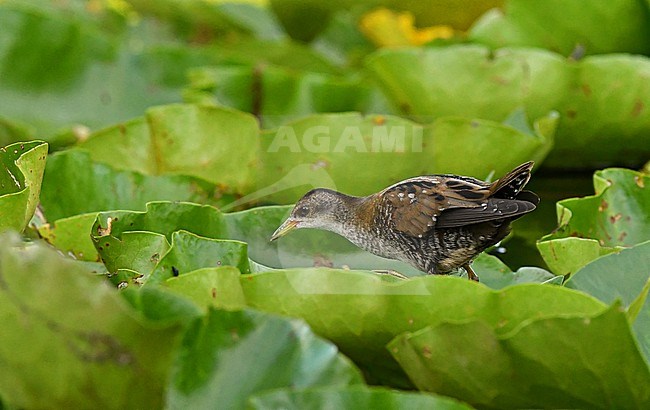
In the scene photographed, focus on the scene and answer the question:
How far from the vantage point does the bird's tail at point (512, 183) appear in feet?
6.40

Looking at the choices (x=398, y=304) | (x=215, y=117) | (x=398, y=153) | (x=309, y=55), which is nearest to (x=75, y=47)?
(x=309, y=55)

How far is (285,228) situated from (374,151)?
1.42 feet

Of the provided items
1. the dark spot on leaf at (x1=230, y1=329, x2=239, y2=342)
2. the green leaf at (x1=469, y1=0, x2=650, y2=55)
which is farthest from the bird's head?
the green leaf at (x1=469, y1=0, x2=650, y2=55)

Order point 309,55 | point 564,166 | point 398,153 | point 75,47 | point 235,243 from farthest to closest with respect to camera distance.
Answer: point 309,55 < point 75,47 < point 564,166 < point 398,153 < point 235,243

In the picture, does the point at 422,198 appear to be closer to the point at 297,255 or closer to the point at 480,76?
the point at 297,255

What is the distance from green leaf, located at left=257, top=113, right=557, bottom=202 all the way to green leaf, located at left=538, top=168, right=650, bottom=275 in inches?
12.7

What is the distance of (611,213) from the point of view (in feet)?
7.09

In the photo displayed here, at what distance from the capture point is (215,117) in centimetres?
245

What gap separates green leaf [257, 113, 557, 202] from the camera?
7.93 ft

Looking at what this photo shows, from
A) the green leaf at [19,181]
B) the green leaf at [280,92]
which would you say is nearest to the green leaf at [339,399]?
the green leaf at [19,181]

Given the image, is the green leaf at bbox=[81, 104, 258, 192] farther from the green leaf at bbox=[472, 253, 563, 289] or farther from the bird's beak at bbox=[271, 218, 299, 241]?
the green leaf at bbox=[472, 253, 563, 289]

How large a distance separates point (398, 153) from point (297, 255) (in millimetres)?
470

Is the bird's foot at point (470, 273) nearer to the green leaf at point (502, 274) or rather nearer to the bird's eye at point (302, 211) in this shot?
the green leaf at point (502, 274)

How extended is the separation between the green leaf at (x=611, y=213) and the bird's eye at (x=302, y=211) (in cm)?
47
